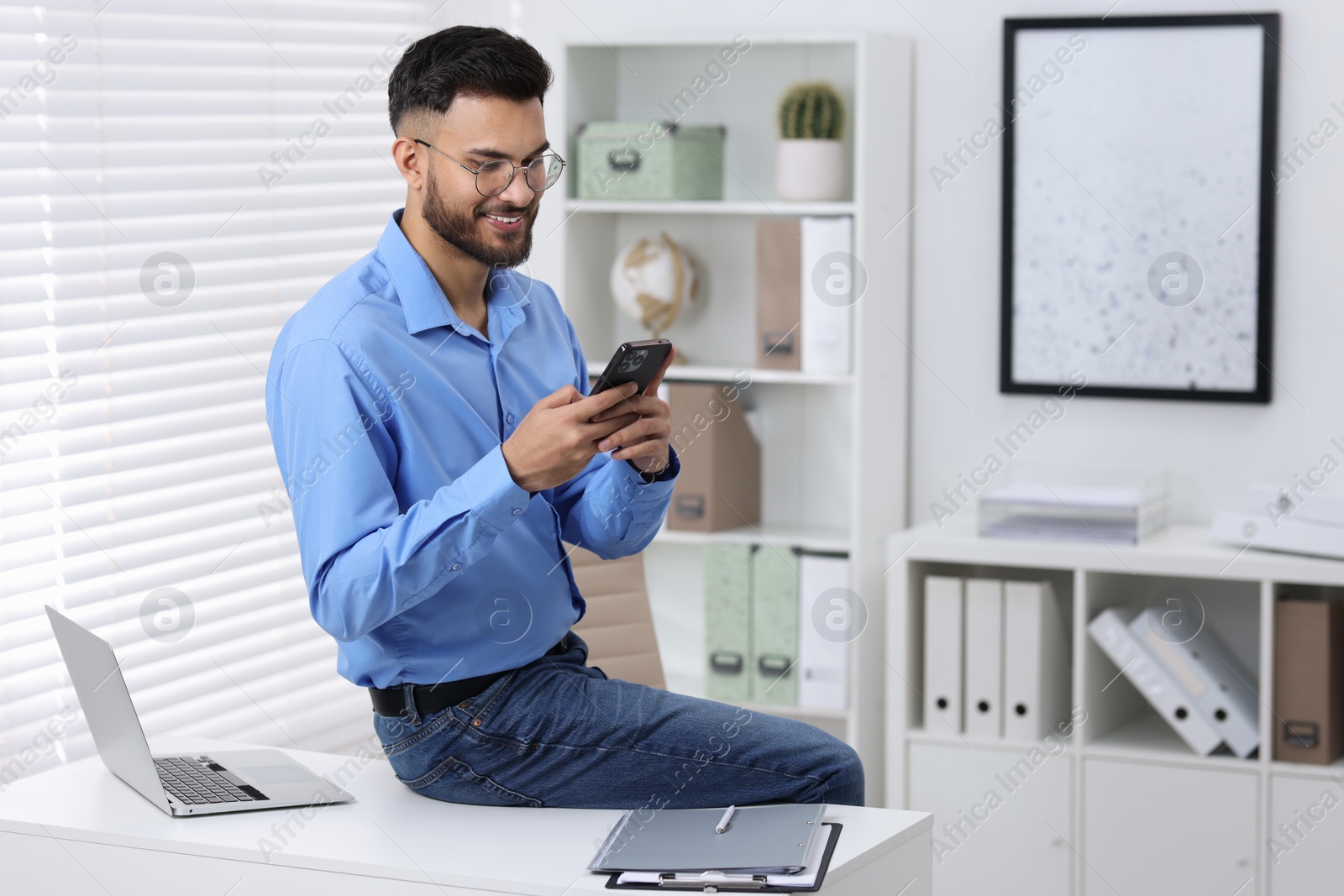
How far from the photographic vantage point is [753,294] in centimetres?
354

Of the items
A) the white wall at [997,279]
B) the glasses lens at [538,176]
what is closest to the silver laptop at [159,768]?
the glasses lens at [538,176]

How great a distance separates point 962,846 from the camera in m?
3.02

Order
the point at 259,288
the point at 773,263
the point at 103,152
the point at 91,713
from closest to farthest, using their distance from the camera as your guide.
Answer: the point at 91,713, the point at 103,152, the point at 259,288, the point at 773,263

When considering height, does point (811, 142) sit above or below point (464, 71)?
above

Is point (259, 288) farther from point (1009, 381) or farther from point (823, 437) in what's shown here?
point (1009, 381)

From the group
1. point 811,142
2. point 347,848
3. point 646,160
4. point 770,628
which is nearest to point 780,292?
point 811,142

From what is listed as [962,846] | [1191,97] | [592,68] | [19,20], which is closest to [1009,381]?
[1191,97]

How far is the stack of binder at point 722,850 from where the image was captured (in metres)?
1.53

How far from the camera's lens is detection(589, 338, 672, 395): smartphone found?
1599 millimetres

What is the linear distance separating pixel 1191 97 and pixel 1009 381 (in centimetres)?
74

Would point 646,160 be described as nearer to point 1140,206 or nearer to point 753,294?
point 753,294

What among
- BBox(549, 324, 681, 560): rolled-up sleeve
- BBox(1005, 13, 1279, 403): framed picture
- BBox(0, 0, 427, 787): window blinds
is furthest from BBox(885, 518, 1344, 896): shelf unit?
BBox(0, 0, 427, 787): window blinds

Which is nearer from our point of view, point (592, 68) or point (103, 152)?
point (103, 152)

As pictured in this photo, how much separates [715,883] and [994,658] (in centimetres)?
165
